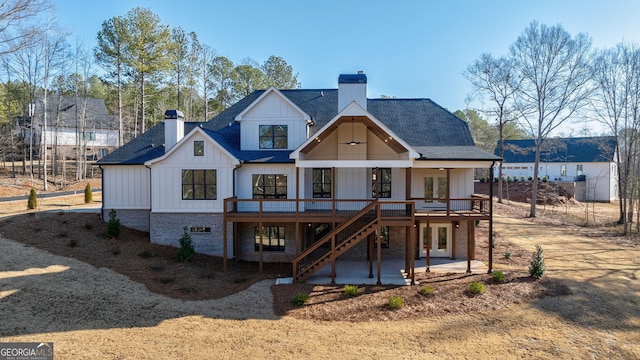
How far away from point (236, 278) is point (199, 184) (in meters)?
4.96

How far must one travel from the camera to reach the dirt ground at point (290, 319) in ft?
28.0

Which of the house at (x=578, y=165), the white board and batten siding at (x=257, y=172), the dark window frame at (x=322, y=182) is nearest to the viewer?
the white board and batten siding at (x=257, y=172)

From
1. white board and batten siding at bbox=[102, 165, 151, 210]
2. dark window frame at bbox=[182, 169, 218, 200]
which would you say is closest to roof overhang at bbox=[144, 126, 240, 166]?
dark window frame at bbox=[182, 169, 218, 200]

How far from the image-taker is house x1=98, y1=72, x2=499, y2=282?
1520cm

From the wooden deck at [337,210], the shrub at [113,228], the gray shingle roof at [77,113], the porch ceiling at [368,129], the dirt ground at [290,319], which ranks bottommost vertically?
the dirt ground at [290,319]

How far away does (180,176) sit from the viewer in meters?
16.0

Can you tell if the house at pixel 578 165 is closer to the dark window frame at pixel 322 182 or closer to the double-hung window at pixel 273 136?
the dark window frame at pixel 322 182

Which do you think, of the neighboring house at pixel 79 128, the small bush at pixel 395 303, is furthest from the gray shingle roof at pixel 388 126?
the neighboring house at pixel 79 128

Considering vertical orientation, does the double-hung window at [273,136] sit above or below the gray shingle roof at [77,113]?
below

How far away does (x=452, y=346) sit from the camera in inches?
351

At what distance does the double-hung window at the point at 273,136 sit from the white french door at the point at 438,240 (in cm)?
842

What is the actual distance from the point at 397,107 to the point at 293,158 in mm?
8564

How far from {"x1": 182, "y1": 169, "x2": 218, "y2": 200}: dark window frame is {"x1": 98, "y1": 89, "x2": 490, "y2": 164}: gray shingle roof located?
169 centimetres

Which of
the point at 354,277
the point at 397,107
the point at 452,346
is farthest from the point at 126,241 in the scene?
the point at 397,107
